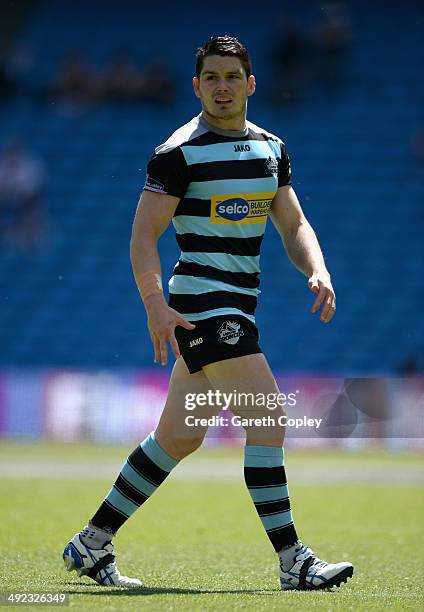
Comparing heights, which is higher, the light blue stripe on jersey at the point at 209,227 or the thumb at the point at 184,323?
the light blue stripe on jersey at the point at 209,227

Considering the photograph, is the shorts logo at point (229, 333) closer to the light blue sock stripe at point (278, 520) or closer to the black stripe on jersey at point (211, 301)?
the black stripe on jersey at point (211, 301)

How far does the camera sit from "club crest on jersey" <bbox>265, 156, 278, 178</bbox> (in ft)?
15.4

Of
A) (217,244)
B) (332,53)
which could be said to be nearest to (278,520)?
(217,244)

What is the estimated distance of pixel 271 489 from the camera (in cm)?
452

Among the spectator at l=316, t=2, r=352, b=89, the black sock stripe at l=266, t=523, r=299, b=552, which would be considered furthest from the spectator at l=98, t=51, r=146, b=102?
the black sock stripe at l=266, t=523, r=299, b=552

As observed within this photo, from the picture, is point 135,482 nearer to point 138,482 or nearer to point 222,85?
point 138,482

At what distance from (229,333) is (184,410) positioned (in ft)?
1.30

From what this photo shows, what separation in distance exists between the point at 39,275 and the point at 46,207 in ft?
4.27

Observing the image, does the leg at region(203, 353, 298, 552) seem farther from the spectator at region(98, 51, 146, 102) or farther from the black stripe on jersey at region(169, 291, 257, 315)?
the spectator at region(98, 51, 146, 102)

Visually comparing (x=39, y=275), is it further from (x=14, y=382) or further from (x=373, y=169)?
(x=373, y=169)

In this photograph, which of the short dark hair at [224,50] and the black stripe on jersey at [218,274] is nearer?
the black stripe on jersey at [218,274]

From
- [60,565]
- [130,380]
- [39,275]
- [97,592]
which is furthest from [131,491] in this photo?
[39,275]

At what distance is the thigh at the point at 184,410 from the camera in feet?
15.0

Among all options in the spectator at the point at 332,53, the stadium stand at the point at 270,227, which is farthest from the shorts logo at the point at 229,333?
the spectator at the point at 332,53
